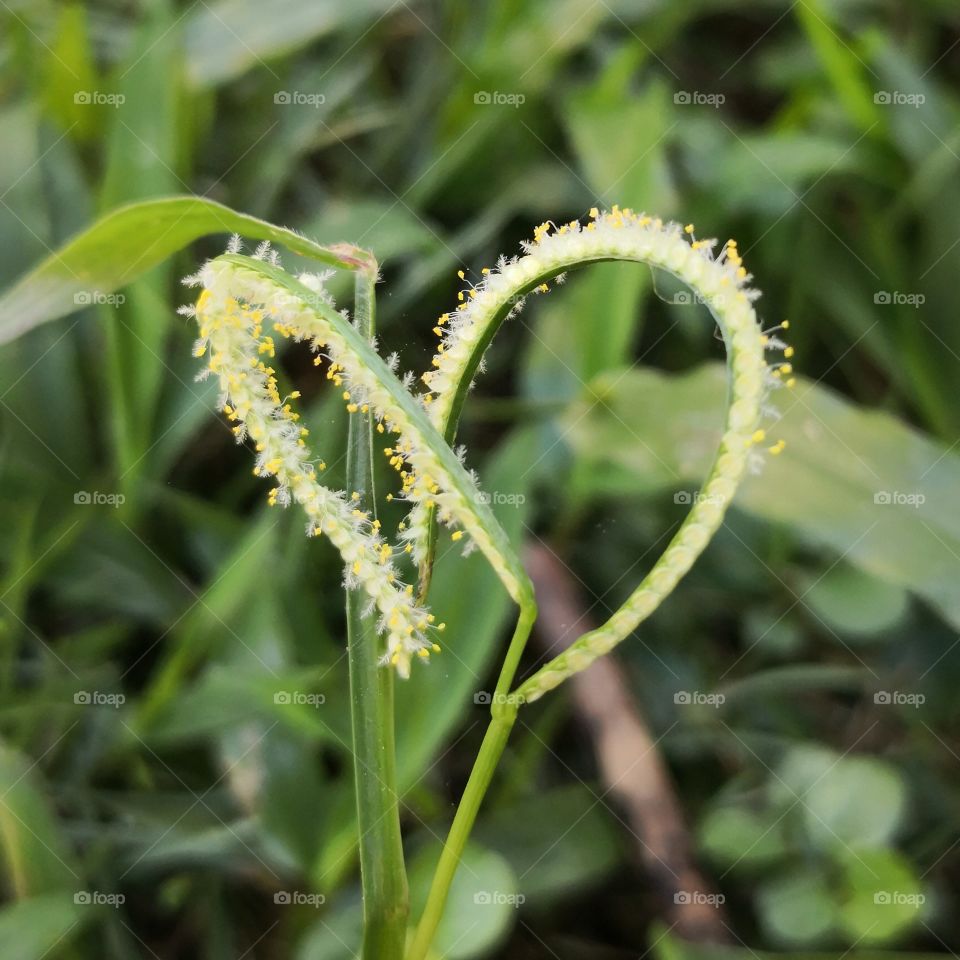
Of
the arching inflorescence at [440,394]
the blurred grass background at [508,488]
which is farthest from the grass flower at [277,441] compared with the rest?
the blurred grass background at [508,488]

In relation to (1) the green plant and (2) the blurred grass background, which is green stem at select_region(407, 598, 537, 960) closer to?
(1) the green plant

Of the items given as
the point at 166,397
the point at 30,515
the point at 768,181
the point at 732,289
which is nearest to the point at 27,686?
the point at 30,515

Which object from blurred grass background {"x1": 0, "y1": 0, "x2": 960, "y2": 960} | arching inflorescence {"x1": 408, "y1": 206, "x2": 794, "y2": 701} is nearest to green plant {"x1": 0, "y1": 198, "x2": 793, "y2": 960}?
arching inflorescence {"x1": 408, "y1": 206, "x2": 794, "y2": 701}

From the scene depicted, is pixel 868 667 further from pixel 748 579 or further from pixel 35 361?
pixel 35 361

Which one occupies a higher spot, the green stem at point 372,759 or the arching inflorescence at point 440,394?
the arching inflorescence at point 440,394

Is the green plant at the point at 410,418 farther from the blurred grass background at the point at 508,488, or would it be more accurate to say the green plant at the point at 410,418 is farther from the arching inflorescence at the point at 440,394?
the blurred grass background at the point at 508,488
